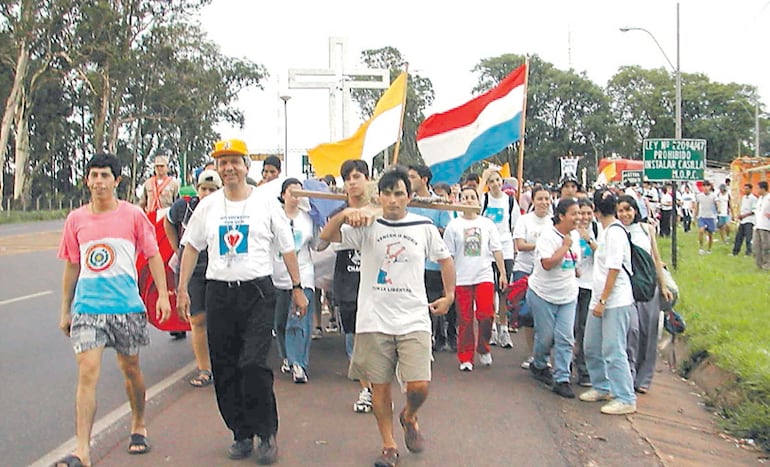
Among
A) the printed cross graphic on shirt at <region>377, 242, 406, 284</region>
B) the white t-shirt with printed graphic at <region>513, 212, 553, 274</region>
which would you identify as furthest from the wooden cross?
the white t-shirt with printed graphic at <region>513, 212, 553, 274</region>

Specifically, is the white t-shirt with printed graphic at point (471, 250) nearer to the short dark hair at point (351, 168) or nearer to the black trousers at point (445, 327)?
the black trousers at point (445, 327)

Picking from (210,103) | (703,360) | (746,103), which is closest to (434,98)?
(210,103)

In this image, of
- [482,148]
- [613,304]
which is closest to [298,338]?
[613,304]

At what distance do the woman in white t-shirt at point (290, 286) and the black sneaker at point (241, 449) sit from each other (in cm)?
192

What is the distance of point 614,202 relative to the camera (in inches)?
249

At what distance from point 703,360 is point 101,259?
566 cm

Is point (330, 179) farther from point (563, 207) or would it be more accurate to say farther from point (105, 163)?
point (105, 163)

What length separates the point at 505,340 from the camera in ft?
29.0

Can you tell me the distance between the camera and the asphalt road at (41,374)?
531cm

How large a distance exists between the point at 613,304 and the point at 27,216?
41.6 meters

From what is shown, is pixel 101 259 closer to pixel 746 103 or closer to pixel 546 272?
pixel 546 272

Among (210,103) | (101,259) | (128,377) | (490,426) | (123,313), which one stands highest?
(210,103)

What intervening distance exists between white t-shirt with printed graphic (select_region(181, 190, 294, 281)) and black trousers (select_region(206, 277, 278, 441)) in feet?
0.29

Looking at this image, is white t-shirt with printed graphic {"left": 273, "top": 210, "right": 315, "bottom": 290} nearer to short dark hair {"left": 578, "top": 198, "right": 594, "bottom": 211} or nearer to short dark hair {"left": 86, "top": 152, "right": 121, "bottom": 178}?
short dark hair {"left": 86, "top": 152, "right": 121, "bottom": 178}
